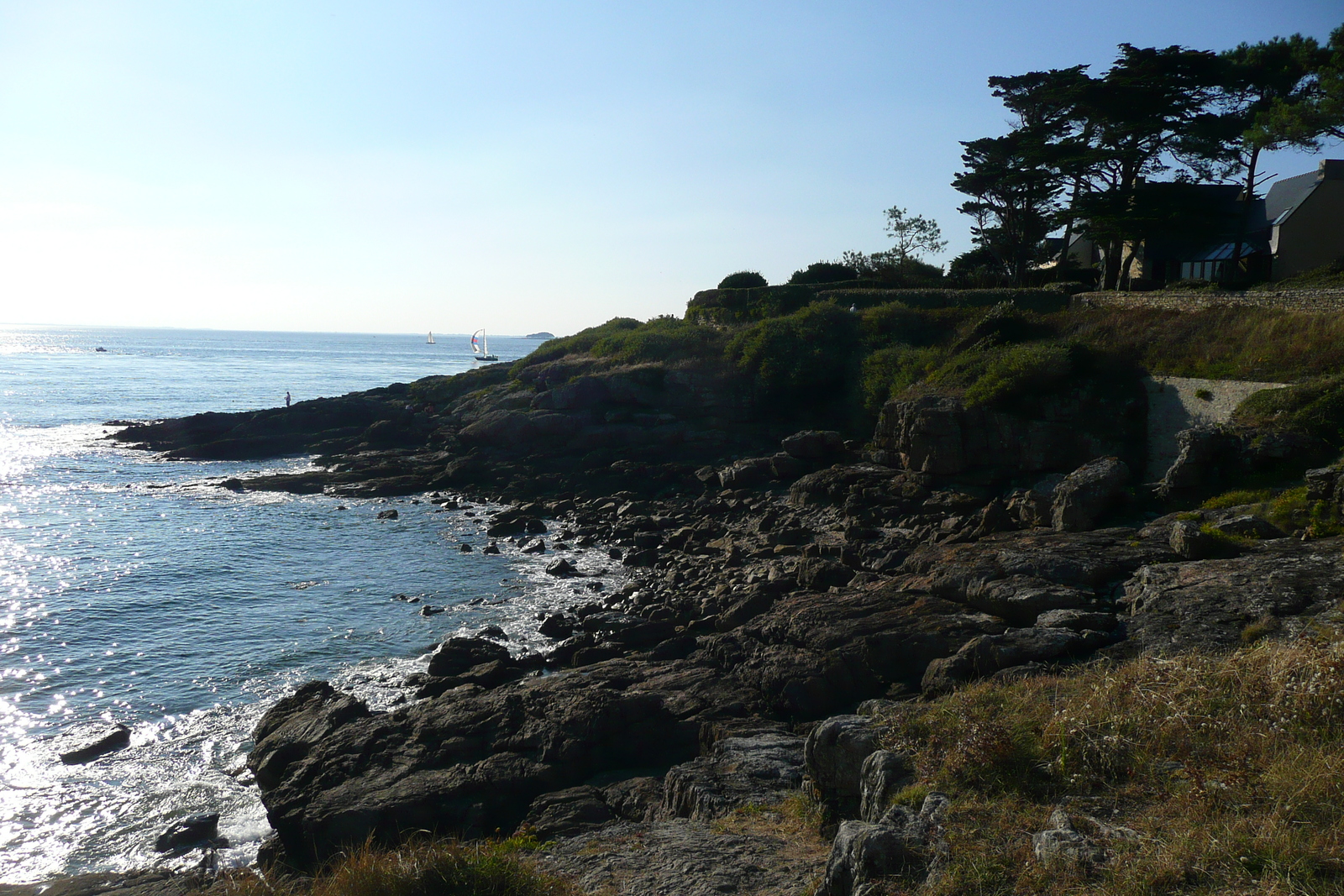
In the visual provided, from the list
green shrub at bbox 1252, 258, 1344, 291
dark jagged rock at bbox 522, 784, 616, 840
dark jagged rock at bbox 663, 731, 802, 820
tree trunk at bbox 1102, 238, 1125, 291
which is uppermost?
tree trunk at bbox 1102, 238, 1125, 291

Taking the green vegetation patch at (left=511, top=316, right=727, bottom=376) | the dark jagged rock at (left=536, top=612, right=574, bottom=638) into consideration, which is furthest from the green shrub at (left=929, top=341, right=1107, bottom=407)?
the green vegetation patch at (left=511, top=316, right=727, bottom=376)

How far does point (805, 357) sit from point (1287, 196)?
2390 centimetres

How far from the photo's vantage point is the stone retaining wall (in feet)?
81.2

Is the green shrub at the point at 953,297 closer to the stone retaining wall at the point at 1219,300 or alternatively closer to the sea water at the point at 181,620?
the stone retaining wall at the point at 1219,300

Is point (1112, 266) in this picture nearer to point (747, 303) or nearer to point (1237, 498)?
point (747, 303)

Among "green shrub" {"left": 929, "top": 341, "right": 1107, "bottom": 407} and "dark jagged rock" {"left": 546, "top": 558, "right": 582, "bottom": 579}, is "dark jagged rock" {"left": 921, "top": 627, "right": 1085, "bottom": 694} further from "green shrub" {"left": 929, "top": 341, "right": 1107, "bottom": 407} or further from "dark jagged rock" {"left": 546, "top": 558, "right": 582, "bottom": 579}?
"green shrub" {"left": 929, "top": 341, "right": 1107, "bottom": 407}

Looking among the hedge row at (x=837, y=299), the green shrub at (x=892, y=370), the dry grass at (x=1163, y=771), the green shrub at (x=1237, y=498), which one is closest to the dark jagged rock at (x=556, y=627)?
the dry grass at (x=1163, y=771)

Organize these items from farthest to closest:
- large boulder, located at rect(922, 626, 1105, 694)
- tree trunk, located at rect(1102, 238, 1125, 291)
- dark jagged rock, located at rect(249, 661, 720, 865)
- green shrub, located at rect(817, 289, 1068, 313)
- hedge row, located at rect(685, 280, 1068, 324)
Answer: tree trunk, located at rect(1102, 238, 1125, 291) < hedge row, located at rect(685, 280, 1068, 324) < green shrub, located at rect(817, 289, 1068, 313) < large boulder, located at rect(922, 626, 1105, 694) < dark jagged rock, located at rect(249, 661, 720, 865)

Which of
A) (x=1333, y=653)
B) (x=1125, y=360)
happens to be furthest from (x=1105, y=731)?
(x=1125, y=360)

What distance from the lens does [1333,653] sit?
7938 mm

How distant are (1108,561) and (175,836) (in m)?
17.2

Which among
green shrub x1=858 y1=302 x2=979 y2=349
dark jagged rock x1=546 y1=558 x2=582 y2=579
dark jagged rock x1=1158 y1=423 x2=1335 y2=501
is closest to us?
dark jagged rock x1=1158 y1=423 x2=1335 y2=501

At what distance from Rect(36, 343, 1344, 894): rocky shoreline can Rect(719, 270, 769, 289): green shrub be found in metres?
26.8

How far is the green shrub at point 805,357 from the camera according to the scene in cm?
4031
